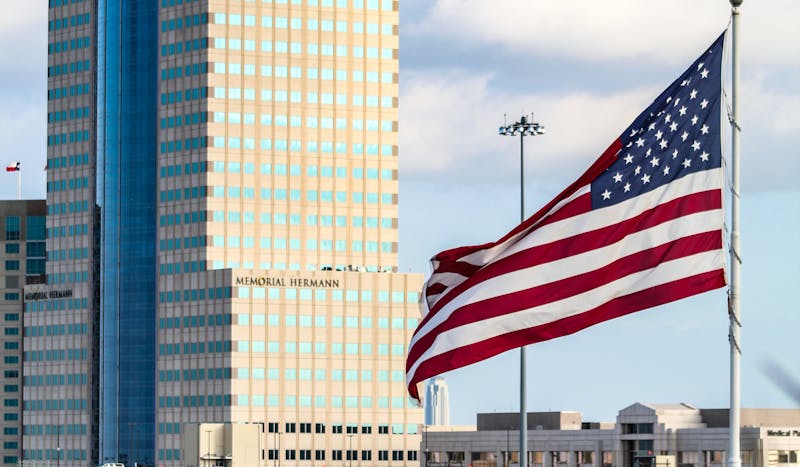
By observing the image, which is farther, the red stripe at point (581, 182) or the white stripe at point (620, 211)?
the red stripe at point (581, 182)

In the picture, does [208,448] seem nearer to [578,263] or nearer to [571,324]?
[571,324]

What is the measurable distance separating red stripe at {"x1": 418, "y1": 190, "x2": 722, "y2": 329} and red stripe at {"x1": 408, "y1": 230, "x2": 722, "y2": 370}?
608mm

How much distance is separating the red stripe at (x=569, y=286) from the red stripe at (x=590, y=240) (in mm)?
608

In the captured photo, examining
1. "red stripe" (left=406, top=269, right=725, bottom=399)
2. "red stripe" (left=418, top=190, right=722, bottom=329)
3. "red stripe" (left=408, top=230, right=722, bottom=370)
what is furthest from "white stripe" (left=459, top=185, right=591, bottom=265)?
"red stripe" (left=406, top=269, right=725, bottom=399)

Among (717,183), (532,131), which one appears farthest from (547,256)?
(532,131)

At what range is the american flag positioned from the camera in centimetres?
4094

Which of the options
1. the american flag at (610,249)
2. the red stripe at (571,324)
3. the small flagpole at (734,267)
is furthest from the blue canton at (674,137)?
the red stripe at (571,324)

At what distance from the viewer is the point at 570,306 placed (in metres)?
43.6

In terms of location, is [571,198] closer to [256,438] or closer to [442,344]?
[442,344]

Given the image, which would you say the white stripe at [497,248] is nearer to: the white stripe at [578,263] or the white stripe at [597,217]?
the white stripe at [597,217]

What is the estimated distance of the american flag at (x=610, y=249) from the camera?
40.9 meters

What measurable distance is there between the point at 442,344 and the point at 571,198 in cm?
510

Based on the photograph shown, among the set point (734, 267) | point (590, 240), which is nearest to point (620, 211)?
point (590, 240)

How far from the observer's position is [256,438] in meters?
107
